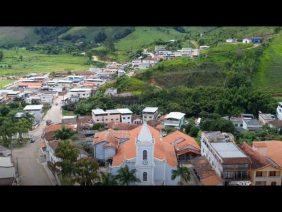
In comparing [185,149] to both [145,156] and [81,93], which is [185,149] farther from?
[81,93]

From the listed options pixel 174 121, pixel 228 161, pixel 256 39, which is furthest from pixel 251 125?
pixel 256 39

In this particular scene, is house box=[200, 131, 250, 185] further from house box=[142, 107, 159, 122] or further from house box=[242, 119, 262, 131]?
house box=[142, 107, 159, 122]

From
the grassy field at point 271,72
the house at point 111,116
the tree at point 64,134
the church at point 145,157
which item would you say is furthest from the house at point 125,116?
the grassy field at point 271,72

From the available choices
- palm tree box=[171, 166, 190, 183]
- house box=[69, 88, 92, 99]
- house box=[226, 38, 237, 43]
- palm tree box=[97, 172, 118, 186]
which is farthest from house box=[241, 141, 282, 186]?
house box=[226, 38, 237, 43]

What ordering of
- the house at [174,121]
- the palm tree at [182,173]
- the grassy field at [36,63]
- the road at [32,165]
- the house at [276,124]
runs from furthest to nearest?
the grassy field at [36,63]
the house at [174,121]
the house at [276,124]
the road at [32,165]
the palm tree at [182,173]

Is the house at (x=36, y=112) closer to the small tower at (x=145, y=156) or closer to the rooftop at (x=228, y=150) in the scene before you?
the small tower at (x=145, y=156)

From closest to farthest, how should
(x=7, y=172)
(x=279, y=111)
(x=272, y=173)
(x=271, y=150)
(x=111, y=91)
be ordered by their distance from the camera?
(x=272, y=173), (x=7, y=172), (x=271, y=150), (x=279, y=111), (x=111, y=91)
